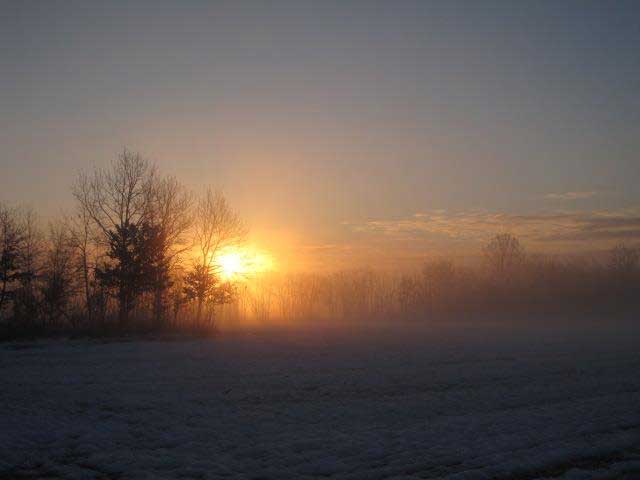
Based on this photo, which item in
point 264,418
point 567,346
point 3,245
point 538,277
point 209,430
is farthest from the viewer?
point 538,277

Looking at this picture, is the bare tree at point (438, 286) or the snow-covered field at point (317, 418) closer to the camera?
the snow-covered field at point (317, 418)

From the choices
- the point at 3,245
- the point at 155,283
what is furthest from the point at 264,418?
the point at 3,245

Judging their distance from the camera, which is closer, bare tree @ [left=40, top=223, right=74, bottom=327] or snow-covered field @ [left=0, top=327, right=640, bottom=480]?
snow-covered field @ [left=0, top=327, right=640, bottom=480]

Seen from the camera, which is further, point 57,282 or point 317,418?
point 57,282

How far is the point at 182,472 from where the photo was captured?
25.6 feet

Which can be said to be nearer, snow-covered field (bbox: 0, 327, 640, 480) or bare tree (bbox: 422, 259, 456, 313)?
snow-covered field (bbox: 0, 327, 640, 480)

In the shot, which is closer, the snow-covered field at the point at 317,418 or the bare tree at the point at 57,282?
the snow-covered field at the point at 317,418

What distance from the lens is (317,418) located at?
37.8ft

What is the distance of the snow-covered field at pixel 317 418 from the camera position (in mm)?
8047

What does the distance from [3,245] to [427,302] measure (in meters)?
71.1

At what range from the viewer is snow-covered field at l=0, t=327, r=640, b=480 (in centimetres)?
805

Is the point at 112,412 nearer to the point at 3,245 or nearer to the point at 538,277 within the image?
the point at 3,245

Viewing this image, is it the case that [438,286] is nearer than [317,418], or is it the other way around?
[317,418]

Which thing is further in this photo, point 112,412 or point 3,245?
point 3,245
